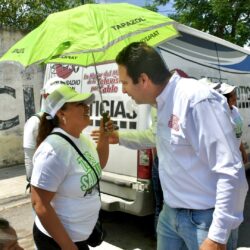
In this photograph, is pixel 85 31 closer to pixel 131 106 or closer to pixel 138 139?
pixel 138 139

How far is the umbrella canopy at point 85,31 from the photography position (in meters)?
2.35

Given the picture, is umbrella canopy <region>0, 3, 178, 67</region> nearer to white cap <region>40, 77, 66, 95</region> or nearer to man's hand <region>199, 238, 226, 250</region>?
white cap <region>40, 77, 66, 95</region>

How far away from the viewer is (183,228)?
6.71 feet

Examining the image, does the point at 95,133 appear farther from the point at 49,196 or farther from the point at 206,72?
the point at 206,72

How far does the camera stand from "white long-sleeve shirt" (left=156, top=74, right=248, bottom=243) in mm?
1699

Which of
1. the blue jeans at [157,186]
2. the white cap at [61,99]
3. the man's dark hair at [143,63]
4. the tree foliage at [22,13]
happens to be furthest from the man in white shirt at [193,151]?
the tree foliage at [22,13]

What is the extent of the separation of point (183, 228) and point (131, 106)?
2324 millimetres

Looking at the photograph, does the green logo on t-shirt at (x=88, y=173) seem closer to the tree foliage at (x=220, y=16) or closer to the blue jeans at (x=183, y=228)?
the blue jeans at (x=183, y=228)

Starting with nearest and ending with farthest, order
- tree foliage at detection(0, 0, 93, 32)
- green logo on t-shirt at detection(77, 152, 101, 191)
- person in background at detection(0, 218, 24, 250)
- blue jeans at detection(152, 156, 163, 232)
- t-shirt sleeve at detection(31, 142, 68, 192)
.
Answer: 1. person in background at detection(0, 218, 24, 250)
2. t-shirt sleeve at detection(31, 142, 68, 192)
3. green logo on t-shirt at detection(77, 152, 101, 191)
4. blue jeans at detection(152, 156, 163, 232)
5. tree foliage at detection(0, 0, 93, 32)

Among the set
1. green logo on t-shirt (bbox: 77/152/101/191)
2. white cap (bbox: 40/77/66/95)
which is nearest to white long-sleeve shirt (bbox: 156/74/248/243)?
green logo on t-shirt (bbox: 77/152/101/191)

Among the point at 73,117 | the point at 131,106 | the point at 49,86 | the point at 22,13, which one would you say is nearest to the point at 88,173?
the point at 73,117

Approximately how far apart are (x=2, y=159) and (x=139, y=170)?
5342 mm

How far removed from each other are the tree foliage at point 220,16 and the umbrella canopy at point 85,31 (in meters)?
11.3

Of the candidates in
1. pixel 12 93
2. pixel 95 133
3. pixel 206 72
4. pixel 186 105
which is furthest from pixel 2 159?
pixel 186 105
